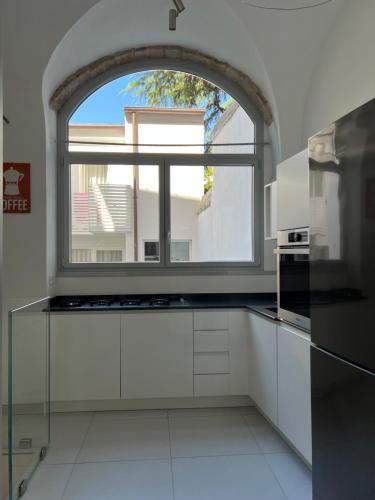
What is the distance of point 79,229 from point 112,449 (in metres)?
1.97

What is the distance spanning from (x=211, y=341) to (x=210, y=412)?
1.83 ft

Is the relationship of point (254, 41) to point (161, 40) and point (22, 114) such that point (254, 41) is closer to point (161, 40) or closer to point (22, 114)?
point (161, 40)

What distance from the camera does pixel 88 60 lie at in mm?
3578

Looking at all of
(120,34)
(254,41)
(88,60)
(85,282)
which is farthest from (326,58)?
(85,282)

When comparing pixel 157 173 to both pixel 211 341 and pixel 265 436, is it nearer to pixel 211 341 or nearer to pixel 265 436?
pixel 211 341

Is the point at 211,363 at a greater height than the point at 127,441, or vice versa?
the point at 211,363

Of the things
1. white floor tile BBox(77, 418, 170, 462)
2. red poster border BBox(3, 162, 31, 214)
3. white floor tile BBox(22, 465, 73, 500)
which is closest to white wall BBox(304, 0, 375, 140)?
red poster border BBox(3, 162, 31, 214)

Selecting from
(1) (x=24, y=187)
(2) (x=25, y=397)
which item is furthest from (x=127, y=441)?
(1) (x=24, y=187)

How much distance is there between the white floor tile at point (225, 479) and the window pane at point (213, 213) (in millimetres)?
1862

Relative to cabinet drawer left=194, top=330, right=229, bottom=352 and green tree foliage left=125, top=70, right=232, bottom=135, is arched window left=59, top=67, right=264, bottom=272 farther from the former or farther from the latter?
cabinet drawer left=194, top=330, right=229, bottom=352

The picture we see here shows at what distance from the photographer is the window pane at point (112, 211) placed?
382 cm

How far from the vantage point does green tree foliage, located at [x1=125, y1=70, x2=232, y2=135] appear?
12.6ft

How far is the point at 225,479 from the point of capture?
225 centimetres

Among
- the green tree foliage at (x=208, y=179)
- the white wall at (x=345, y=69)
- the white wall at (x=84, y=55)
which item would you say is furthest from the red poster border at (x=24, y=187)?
the white wall at (x=345, y=69)
